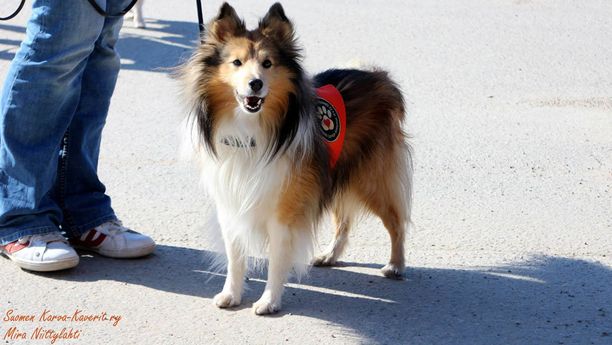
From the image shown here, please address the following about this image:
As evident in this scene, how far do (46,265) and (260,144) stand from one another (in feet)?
3.75

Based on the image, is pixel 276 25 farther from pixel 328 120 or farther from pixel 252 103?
pixel 328 120

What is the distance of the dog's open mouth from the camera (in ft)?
12.5

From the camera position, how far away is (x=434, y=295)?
429 cm

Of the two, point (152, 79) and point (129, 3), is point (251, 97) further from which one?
point (152, 79)

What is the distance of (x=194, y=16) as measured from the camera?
9.66 m

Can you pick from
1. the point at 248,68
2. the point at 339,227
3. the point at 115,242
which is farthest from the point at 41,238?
the point at 339,227

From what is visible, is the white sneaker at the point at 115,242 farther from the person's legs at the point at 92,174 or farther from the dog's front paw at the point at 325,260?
the dog's front paw at the point at 325,260

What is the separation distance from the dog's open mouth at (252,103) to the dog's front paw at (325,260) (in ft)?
3.56

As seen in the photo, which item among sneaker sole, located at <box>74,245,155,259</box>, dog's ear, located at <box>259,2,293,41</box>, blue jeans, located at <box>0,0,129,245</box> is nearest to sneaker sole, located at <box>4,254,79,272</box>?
blue jeans, located at <box>0,0,129,245</box>

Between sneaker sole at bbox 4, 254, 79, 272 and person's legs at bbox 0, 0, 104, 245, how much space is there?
0.45 ft

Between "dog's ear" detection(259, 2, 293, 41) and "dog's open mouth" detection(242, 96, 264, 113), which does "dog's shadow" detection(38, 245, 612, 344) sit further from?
"dog's ear" detection(259, 2, 293, 41)

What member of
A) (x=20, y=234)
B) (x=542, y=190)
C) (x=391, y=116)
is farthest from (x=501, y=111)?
(x=20, y=234)

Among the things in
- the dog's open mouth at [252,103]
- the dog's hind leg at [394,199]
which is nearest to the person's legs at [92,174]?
the dog's open mouth at [252,103]

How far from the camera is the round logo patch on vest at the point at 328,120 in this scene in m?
4.09
